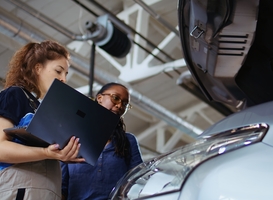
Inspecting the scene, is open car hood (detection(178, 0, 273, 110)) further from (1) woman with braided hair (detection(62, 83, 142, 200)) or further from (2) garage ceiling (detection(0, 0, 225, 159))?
(2) garage ceiling (detection(0, 0, 225, 159))

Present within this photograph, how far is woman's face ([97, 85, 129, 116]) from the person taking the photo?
5.31ft

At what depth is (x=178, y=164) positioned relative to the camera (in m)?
0.92

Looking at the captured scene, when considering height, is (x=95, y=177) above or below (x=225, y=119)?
below

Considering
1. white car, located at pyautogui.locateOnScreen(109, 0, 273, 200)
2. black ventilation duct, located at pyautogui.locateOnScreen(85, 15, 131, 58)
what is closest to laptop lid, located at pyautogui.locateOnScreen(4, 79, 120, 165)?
white car, located at pyautogui.locateOnScreen(109, 0, 273, 200)

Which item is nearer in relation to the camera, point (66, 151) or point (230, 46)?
point (66, 151)

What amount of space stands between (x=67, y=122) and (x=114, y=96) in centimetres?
49

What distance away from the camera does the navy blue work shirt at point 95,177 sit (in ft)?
4.79

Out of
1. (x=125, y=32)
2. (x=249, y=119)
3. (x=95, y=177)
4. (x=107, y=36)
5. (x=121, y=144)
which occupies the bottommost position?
(x=95, y=177)

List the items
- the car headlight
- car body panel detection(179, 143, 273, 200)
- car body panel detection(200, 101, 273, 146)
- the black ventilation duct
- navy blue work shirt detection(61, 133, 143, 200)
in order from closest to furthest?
car body panel detection(179, 143, 273, 200), the car headlight, car body panel detection(200, 101, 273, 146), navy blue work shirt detection(61, 133, 143, 200), the black ventilation duct

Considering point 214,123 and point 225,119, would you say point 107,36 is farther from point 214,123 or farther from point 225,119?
point 225,119

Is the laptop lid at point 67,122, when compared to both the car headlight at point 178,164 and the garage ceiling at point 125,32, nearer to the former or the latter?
the car headlight at point 178,164

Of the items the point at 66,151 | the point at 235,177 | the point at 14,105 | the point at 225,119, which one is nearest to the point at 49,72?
the point at 14,105

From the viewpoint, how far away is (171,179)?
87cm

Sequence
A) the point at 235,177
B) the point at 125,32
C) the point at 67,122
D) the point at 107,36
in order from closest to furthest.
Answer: the point at 235,177 → the point at 67,122 → the point at 107,36 → the point at 125,32
